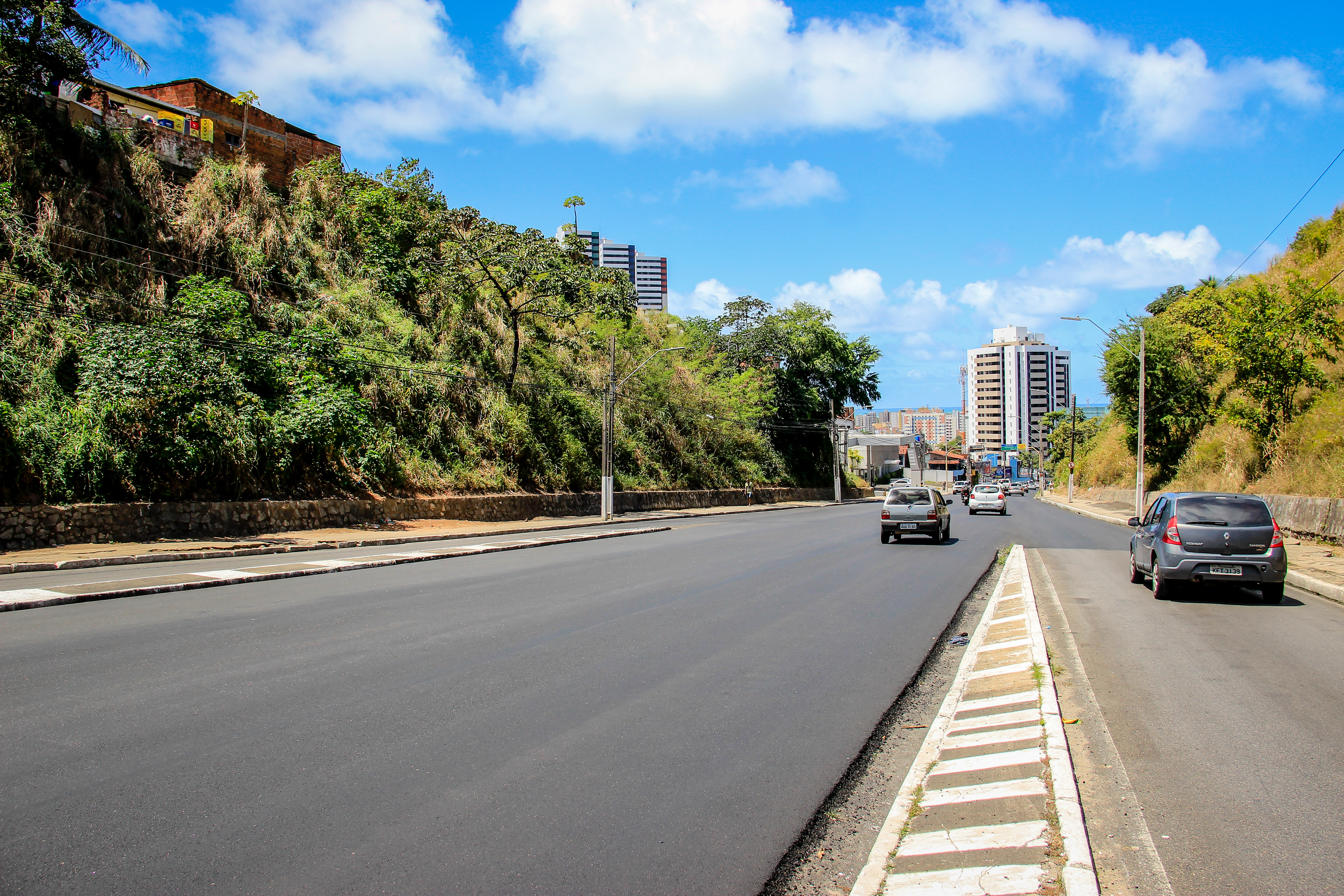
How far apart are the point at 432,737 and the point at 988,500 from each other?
43.0m

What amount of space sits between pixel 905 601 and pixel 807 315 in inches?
2350

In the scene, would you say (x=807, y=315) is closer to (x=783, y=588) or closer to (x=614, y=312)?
(x=614, y=312)

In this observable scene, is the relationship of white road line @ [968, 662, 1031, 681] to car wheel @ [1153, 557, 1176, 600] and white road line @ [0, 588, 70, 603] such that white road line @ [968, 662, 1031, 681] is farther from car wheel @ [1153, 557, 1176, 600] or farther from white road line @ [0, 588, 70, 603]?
white road line @ [0, 588, 70, 603]

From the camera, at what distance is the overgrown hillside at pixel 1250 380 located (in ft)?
98.4

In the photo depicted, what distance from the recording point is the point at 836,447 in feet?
217

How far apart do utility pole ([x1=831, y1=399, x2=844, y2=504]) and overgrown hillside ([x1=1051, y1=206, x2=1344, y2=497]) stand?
20107 millimetres

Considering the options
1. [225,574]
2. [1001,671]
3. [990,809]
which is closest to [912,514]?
[1001,671]

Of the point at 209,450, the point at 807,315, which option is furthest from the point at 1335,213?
the point at 209,450

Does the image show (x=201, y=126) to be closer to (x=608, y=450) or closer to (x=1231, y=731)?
(x=608, y=450)

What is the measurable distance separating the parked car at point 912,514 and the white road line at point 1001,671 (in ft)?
47.6

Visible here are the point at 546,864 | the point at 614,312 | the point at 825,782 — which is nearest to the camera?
the point at 546,864

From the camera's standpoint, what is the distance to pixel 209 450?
23.0 meters

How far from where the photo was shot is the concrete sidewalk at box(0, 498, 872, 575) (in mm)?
16500

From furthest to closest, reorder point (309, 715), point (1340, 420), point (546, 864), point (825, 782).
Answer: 1. point (1340, 420)
2. point (309, 715)
3. point (825, 782)
4. point (546, 864)
